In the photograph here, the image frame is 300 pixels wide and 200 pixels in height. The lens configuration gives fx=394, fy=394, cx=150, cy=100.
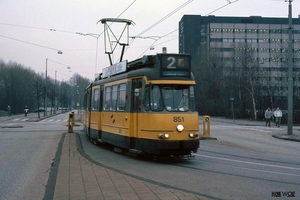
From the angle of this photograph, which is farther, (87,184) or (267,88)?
(267,88)

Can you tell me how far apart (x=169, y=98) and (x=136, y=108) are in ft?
4.21

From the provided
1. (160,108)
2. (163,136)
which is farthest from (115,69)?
(163,136)

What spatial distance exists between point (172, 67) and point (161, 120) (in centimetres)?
177

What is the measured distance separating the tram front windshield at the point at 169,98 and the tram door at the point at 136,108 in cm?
51

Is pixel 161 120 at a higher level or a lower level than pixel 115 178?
→ higher

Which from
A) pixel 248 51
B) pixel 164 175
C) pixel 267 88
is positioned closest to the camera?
pixel 164 175

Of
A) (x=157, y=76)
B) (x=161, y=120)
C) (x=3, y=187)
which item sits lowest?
(x=3, y=187)

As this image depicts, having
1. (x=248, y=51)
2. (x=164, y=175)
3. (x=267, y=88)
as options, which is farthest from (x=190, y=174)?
(x=248, y=51)

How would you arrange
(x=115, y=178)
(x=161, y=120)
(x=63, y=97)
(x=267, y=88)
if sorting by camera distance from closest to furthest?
1. (x=115, y=178)
2. (x=161, y=120)
3. (x=267, y=88)
4. (x=63, y=97)

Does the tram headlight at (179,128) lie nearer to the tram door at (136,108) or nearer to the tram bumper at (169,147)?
the tram bumper at (169,147)

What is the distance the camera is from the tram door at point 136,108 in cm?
1273

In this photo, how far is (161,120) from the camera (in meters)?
11.9

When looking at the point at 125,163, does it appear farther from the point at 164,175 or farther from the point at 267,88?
the point at 267,88

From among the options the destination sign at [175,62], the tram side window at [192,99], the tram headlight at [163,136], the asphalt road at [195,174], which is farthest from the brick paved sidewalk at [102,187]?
the destination sign at [175,62]
